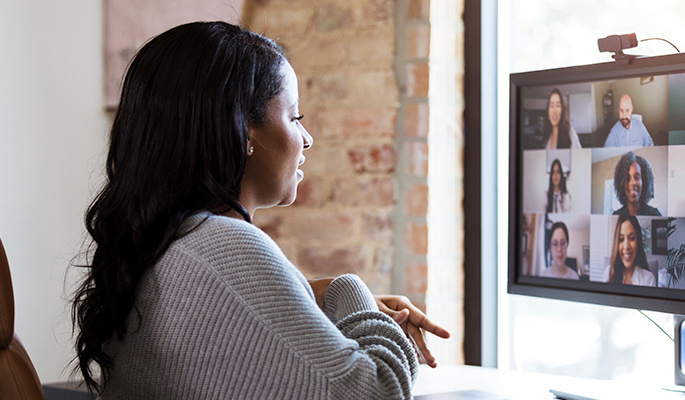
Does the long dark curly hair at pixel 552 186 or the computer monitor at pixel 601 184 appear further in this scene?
the long dark curly hair at pixel 552 186

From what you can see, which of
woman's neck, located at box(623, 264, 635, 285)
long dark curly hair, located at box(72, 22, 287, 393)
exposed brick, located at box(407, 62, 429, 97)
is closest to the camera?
long dark curly hair, located at box(72, 22, 287, 393)

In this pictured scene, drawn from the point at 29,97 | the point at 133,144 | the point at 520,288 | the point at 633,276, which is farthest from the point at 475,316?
the point at 29,97

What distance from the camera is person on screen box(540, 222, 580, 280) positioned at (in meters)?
1.34

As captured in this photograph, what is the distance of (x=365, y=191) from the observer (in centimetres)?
181

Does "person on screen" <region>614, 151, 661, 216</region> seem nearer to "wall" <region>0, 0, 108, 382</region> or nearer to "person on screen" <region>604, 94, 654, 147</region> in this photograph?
"person on screen" <region>604, 94, 654, 147</region>

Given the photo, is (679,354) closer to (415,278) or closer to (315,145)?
(415,278)

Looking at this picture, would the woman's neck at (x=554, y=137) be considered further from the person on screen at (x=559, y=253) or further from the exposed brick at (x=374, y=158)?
the exposed brick at (x=374, y=158)

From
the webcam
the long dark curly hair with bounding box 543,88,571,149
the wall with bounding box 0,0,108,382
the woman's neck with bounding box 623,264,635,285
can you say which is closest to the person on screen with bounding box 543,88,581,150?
the long dark curly hair with bounding box 543,88,571,149

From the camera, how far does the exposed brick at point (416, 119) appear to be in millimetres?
1757

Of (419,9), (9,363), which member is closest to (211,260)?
(9,363)

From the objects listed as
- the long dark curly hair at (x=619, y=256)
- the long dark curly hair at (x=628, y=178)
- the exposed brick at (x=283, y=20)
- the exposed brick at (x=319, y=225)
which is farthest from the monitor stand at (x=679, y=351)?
the exposed brick at (x=283, y=20)

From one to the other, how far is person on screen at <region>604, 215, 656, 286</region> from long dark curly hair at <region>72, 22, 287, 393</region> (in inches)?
25.6

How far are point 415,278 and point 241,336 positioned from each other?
3.20ft

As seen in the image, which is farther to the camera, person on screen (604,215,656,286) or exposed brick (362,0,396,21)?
exposed brick (362,0,396,21)
